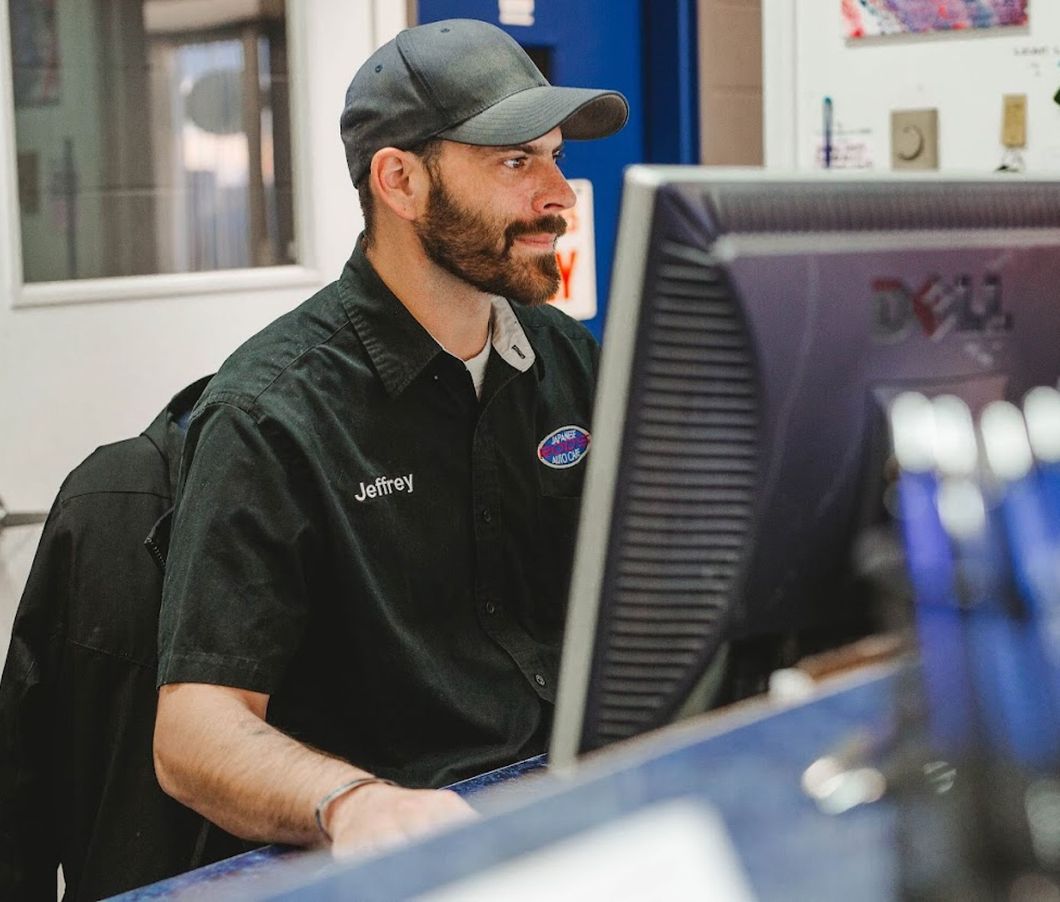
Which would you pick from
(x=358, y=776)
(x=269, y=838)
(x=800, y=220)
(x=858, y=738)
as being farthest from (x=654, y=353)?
(x=269, y=838)

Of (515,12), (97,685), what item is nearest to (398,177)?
(97,685)

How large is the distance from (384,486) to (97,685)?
352mm

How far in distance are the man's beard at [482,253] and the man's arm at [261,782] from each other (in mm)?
483

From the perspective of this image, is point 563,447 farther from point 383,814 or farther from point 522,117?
point 383,814

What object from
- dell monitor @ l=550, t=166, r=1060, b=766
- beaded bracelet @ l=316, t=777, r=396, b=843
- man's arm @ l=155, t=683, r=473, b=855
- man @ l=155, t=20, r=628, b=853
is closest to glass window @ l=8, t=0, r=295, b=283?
man @ l=155, t=20, r=628, b=853

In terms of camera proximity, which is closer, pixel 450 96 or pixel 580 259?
pixel 450 96

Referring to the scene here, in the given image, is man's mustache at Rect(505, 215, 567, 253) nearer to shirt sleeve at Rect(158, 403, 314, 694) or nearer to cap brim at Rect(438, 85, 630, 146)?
cap brim at Rect(438, 85, 630, 146)

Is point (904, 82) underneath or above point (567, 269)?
above

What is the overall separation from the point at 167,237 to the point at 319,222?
10.7 inches

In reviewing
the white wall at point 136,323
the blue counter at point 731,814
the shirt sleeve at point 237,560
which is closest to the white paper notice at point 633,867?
the blue counter at point 731,814

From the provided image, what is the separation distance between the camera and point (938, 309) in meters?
0.86

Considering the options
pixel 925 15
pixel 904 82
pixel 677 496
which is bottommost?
pixel 677 496

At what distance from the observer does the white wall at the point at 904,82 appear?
7.92 feet

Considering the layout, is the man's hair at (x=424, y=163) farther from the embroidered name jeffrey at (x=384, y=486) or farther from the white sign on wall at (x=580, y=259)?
the white sign on wall at (x=580, y=259)
